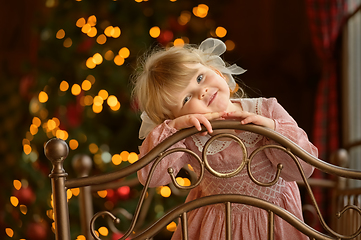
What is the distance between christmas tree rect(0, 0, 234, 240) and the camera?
2223mm

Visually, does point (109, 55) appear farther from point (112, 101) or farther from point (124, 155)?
point (124, 155)

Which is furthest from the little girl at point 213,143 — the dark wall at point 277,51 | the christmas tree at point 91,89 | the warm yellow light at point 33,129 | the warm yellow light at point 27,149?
the dark wall at point 277,51

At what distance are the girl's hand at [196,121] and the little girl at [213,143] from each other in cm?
1

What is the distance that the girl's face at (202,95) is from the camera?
3.26ft

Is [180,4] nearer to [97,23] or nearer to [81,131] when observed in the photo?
[97,23]

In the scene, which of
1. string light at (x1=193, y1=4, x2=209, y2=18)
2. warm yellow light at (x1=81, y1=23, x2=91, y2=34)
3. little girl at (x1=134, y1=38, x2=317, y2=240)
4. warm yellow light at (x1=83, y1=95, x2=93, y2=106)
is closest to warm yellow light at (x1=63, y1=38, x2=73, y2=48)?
warm yellow light at (x1=81, y1=23, x2=91, y2=34)

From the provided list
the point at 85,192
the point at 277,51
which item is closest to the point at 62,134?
the point at 85,192

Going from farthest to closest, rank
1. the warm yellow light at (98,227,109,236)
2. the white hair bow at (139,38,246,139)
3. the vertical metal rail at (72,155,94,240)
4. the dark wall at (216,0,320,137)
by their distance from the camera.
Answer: the dark wall at (216,0,320,137), the warm yellow light at (98,227,109,236), the vertical metal rail at (72,155,94,240), the white hair bow at (139,38,246,139)

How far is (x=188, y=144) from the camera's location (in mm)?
1064

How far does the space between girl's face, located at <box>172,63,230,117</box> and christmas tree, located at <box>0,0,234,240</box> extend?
1177mm

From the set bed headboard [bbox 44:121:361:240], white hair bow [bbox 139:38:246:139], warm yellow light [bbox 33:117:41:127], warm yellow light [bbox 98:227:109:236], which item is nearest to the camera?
bed headboard [bbox 44:121:361:240]

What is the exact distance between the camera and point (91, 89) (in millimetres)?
2236

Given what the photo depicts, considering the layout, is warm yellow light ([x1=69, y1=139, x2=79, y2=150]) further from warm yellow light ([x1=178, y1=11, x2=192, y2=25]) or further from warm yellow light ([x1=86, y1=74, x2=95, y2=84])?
warm yellow light ([x1=178, y1=11, x2=192, y2=25])

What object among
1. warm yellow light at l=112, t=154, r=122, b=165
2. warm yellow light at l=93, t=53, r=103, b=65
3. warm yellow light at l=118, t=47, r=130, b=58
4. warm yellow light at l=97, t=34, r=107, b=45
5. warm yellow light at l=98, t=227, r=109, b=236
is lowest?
warm yellow light at l=98, t=227, r=109, b=236
